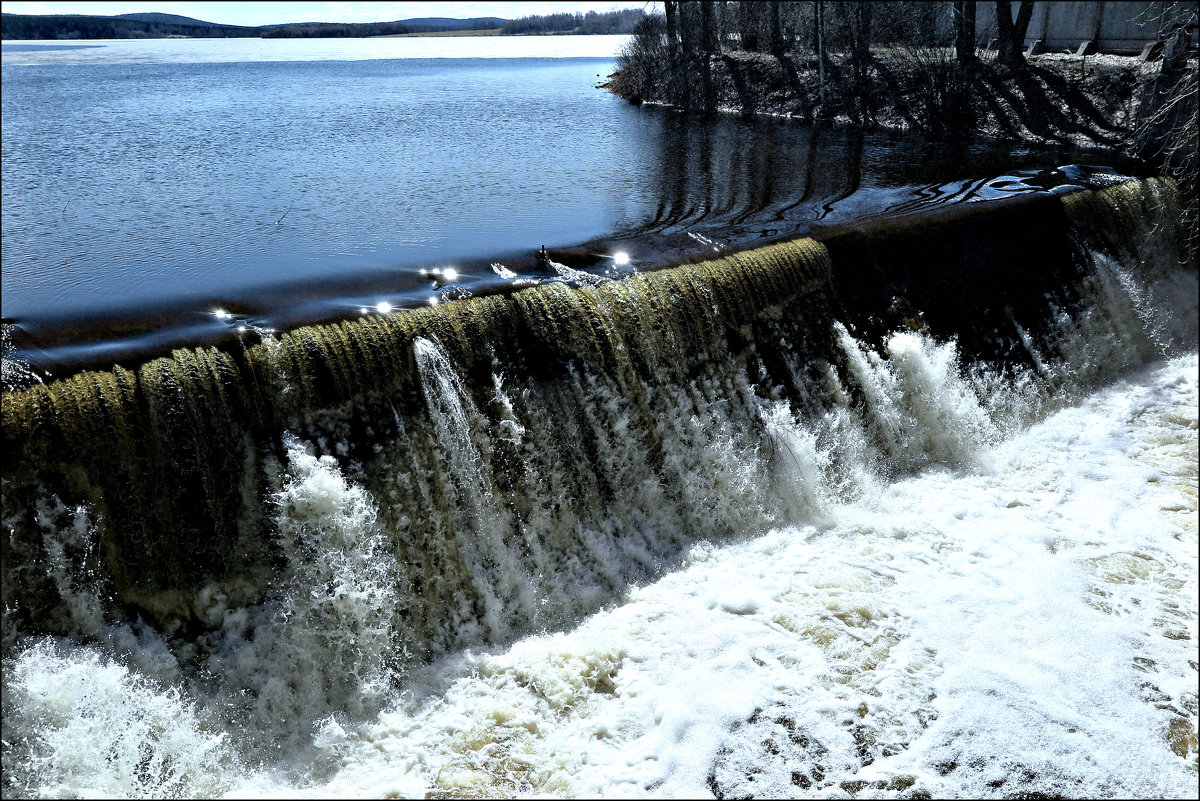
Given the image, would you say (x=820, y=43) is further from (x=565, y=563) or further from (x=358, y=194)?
(x=565, y=563)

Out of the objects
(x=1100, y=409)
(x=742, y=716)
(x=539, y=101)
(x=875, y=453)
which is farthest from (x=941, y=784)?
(x=539, y=101)

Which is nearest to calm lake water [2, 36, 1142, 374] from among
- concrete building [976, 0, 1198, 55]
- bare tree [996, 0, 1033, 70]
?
bare tree [996, 0, 1033, 70]

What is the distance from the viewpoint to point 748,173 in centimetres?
1361

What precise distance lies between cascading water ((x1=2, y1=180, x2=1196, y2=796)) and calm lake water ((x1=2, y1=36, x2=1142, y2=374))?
3.14 feet

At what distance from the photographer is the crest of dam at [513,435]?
5.05 m

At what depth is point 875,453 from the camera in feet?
24.4

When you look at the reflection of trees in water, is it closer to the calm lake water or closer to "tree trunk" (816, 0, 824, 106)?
the calm lake water

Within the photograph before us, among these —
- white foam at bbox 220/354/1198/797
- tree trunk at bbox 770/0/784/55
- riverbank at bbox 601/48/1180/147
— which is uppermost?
tree trunk at bbox 770/0/784/55

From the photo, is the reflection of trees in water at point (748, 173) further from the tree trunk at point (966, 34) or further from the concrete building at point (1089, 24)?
the concrete building at point (1089, 24)

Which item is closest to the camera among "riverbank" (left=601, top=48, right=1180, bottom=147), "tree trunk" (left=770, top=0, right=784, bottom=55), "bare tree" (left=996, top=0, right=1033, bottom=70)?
"riverbank" (left=601, top=48, right=1180, bottom=147)

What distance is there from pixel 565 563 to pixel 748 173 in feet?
30.8

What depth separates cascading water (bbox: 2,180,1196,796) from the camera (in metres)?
4.76

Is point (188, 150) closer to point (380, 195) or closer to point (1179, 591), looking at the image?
point (380, 195)

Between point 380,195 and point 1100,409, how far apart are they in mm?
9437
